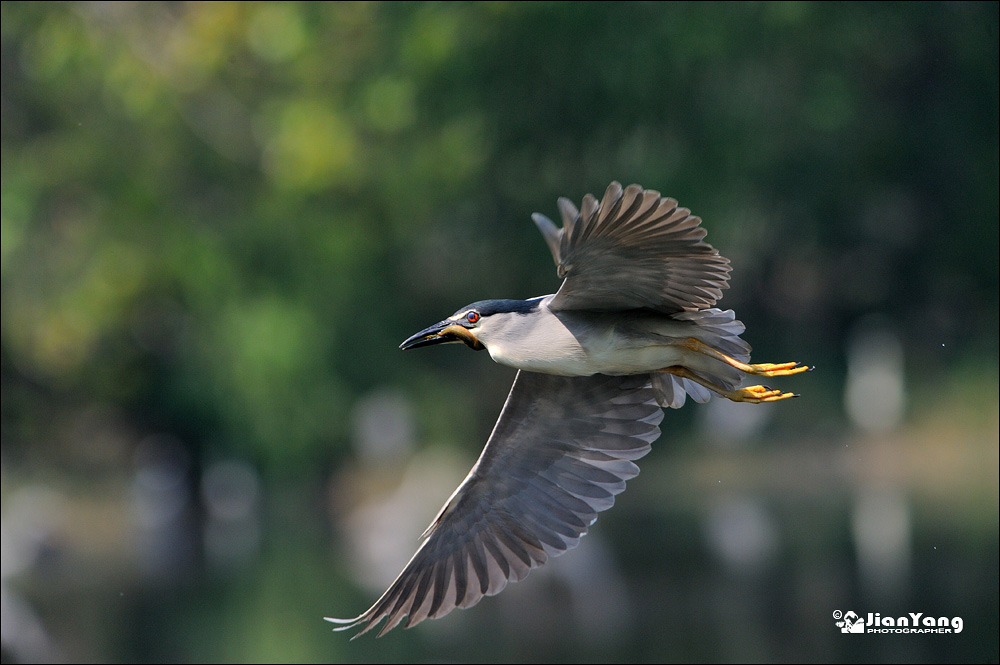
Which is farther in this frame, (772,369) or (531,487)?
(531,487)

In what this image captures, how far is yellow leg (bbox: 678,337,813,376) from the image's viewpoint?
4.66 m

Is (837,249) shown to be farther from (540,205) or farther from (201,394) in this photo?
(201,394)

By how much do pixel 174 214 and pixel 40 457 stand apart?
12.9 ft

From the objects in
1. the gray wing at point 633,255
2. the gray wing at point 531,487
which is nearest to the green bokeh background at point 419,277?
the gray wing at point 531,487

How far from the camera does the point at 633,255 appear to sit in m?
4.31

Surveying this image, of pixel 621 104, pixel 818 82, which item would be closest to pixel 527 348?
pixel 621 104

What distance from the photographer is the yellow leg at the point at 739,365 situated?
466 centimetres

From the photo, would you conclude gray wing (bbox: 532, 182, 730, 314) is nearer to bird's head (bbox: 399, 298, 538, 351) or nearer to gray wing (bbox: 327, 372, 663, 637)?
bird's head (bbox: 399, 298, 538, 351)

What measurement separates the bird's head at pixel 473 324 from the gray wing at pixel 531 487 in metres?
0.63

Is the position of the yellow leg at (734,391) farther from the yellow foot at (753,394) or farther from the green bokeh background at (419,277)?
the green bokeh background at (419,277)

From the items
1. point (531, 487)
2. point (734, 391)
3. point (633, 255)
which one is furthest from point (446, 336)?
point (734, 391)

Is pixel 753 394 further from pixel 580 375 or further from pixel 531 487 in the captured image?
pixel 531 487

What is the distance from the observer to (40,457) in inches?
696

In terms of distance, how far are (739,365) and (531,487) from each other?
1144mm
